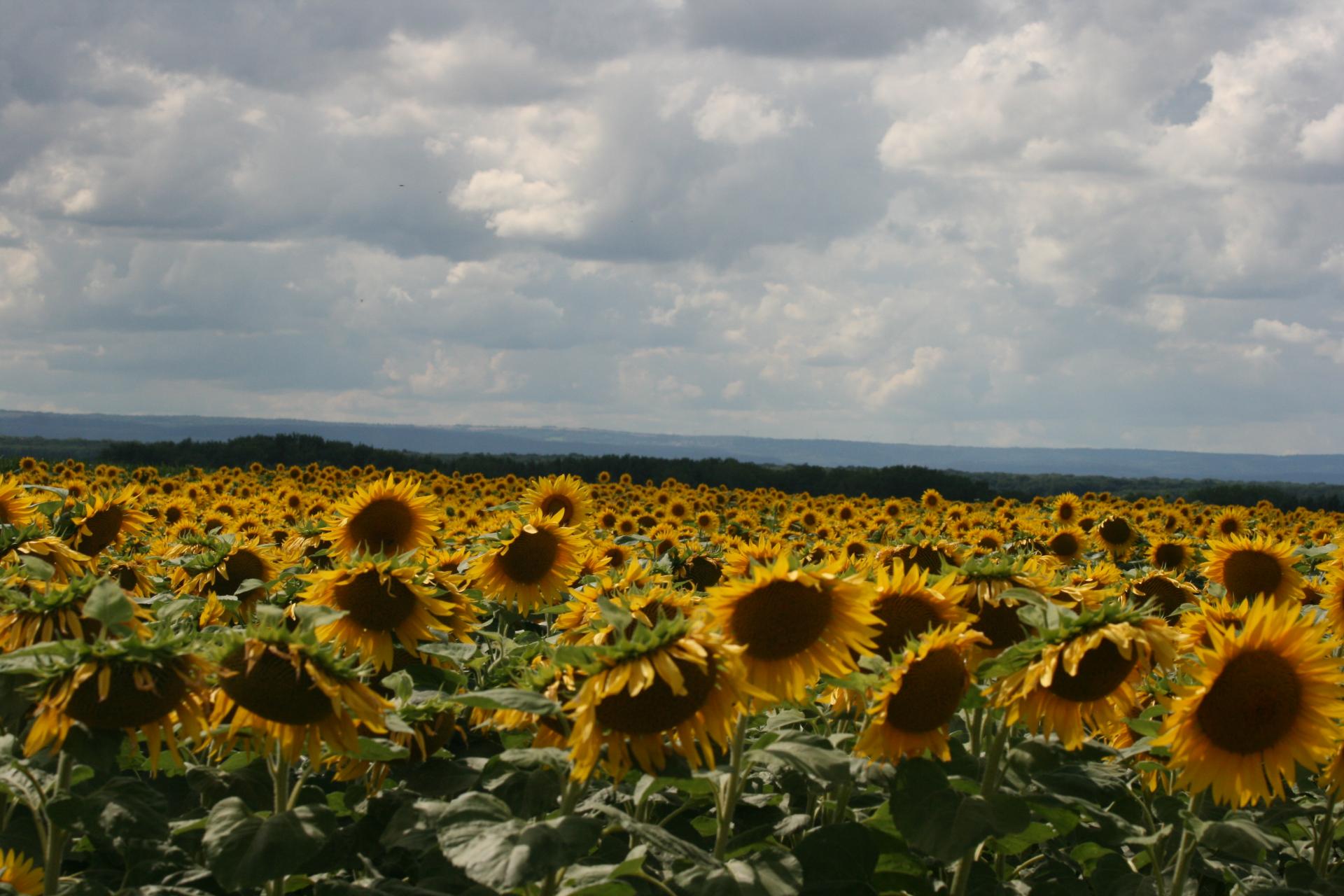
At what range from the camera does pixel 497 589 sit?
24.6 ft

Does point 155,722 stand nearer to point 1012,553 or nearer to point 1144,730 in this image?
point 1144,730

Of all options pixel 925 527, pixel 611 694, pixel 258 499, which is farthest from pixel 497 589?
pixel 925 527

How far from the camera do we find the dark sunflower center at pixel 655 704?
3764mm

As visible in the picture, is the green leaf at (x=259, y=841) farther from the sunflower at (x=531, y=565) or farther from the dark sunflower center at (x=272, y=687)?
the sunflower at (x=531, y=565)

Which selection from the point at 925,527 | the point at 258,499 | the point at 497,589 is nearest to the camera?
the point at 497,589

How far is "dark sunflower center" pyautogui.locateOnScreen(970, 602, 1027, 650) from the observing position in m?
5.05

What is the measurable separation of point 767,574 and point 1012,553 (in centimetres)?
1451

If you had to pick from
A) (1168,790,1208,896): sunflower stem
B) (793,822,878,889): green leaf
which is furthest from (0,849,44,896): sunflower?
(1168,790,1208,896): sunflower stem

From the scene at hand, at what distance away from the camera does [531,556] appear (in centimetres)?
746

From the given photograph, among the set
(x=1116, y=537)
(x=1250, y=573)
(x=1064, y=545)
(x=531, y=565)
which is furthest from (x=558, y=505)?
(x=1116, y=537)

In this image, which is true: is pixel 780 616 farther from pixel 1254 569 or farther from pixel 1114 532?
pixel 1114 532

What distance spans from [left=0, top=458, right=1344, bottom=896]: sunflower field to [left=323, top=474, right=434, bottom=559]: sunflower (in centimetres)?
160

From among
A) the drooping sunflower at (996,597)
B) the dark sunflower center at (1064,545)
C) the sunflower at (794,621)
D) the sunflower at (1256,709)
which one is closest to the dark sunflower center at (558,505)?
the drooping sunflower at (996,597)

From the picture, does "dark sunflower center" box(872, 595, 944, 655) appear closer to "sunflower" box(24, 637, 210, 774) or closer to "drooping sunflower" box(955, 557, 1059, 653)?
"drooping sunflower" box(955, 557, 1059, 653)
